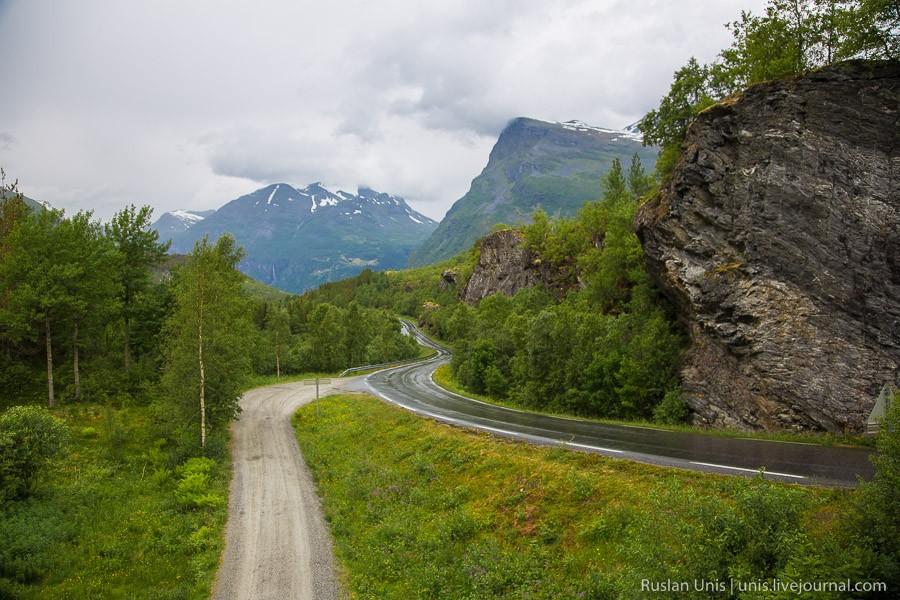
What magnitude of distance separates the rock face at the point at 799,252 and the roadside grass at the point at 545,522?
13.1 metres

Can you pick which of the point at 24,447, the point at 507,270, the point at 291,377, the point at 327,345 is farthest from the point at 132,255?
the point at 507,270

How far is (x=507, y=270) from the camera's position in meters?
99.9

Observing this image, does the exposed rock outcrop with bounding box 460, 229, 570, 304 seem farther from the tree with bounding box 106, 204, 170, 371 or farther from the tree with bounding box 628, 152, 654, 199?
the tree with bounding box 106, 204, 170, 371

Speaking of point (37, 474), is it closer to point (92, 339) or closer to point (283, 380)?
point (92, 339)

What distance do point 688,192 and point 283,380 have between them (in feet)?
175

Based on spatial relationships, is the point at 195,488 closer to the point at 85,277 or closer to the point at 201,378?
the point at 201,378

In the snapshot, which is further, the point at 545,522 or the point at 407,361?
the point at 407,361

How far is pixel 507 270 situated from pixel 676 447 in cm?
8095

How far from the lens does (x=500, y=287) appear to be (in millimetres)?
100812

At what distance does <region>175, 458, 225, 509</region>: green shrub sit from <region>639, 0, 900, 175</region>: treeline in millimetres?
37054

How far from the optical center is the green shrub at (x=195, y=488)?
22.8 meters

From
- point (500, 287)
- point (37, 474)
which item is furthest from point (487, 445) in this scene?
point (500, 287)

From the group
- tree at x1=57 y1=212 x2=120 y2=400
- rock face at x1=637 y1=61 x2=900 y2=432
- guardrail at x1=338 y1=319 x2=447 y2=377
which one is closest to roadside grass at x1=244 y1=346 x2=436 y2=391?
guardrail at x1=338 y1=319 x2=447 y2=377

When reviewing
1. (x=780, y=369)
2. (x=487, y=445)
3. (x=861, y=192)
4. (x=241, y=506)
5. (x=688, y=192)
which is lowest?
(x=241, y=506)
